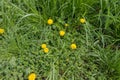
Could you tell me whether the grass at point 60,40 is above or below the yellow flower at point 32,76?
above

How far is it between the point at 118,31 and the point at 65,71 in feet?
2.20

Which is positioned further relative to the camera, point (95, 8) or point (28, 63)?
point (95, 8)

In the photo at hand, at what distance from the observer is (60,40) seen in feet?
6.68

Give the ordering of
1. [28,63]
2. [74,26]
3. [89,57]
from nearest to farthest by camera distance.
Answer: [28,63], [89,57], [74,26]

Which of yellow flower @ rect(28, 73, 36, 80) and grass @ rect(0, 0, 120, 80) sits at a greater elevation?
grass @ rect(0, 0, 120, 80)

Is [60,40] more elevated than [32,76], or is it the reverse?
[60,40]

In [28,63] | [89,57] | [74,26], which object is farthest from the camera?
[74,26]

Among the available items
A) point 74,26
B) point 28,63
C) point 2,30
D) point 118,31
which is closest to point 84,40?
point 74,26

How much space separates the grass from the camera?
1.87m

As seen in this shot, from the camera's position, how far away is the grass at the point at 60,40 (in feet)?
6.14

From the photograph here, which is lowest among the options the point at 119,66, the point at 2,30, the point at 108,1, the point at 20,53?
the point at 119,66

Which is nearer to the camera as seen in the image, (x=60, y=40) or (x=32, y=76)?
(x=32, y=76)

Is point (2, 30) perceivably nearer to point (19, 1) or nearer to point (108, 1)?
point (19, 1)

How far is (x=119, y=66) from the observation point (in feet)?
6.25
